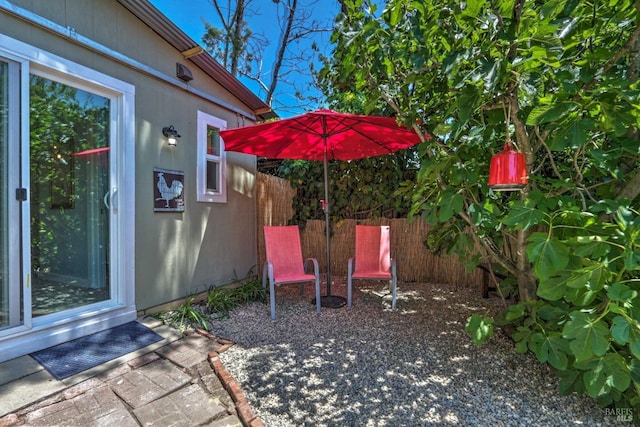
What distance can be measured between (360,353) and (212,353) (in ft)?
4.15

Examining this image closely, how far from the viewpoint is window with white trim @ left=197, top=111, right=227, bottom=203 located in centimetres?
420

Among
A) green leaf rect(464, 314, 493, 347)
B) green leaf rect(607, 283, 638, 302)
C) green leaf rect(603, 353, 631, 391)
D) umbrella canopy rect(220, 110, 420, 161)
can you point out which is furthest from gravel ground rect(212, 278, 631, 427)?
umbrella canopy rect(220, 110, 420, 161)

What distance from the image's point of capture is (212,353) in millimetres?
2744

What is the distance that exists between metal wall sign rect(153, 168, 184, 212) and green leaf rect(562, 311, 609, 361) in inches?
147

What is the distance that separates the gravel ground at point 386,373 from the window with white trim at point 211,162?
1.63m

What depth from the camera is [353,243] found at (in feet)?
18.1

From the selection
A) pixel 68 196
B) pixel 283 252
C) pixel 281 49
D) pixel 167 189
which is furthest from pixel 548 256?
pixel 281 49

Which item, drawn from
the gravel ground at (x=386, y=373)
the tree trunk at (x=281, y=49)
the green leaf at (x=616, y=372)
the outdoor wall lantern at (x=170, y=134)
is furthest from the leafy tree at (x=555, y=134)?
the tree trunk at (x=281, y=49)

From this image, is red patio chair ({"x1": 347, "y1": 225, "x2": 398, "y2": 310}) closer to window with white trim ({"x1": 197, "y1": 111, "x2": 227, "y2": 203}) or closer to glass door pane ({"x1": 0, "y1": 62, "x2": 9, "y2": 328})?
window with white trim ({"x1": 197, "y1": 111, "x2": 227, "y2": 203})

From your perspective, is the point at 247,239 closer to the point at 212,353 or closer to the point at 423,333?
the point at 212,353

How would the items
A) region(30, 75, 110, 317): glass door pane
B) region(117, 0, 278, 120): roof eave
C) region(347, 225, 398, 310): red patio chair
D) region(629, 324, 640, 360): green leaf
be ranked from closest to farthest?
1. region(629, 324, 640, 360): green leaf
2. region(30, 75, 110, 317): glass door pane
3. region(117, 0, 278, 120): roof eave
4. region(347, 225, 398, 310): red patio chair

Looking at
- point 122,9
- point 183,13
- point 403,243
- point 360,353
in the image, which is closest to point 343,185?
point 403,243

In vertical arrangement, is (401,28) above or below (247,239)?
above

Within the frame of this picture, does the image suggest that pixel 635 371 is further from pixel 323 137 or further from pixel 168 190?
pixel 168 190
